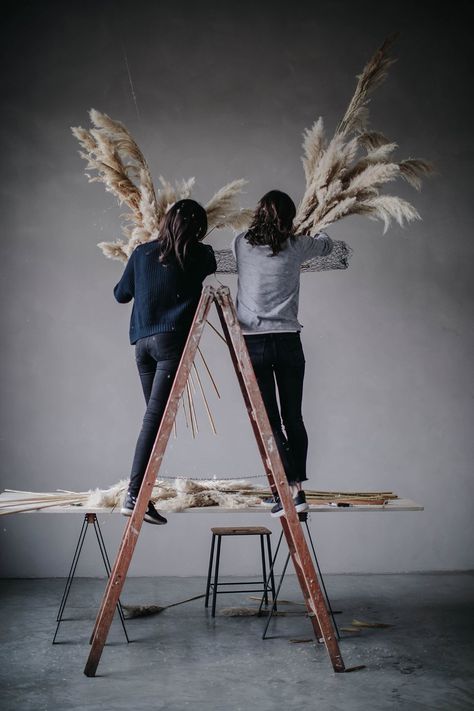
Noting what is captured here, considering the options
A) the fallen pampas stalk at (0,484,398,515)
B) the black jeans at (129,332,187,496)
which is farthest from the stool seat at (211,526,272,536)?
the black jeans at (129,332,187,496)

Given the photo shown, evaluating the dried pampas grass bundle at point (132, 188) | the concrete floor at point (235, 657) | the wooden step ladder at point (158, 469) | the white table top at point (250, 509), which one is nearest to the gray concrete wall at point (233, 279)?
the concrete floor at point (235, 657)

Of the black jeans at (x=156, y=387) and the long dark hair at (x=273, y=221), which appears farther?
the long dark hair at (x=273, y=221)

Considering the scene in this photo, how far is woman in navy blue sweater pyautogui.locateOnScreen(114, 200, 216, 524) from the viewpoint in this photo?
342 centimetres

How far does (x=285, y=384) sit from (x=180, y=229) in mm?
885

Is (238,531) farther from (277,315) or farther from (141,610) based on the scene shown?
(277,315)

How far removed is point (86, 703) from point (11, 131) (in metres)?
4.14

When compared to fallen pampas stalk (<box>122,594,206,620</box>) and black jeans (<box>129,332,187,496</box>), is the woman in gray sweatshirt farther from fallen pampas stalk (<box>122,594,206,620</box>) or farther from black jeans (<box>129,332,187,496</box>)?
fallen pampas stalk (<box>122,594,206,620</box>)

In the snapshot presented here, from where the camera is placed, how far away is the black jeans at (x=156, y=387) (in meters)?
3.40

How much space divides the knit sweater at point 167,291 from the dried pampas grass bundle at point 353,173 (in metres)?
0.64

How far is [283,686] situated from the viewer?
10.7 ft

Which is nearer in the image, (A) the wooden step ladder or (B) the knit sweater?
(A) the wooden step ladder

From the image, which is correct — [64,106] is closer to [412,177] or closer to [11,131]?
[11,131]

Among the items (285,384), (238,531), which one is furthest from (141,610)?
(285,384)

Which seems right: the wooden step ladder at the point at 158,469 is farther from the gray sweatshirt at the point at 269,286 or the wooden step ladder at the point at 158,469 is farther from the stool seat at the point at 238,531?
the stool seat at the point at 238,531
